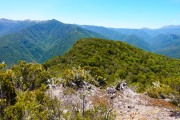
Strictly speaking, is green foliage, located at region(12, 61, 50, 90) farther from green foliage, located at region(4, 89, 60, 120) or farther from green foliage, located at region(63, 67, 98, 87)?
green foliage, located at region(4, 89, 60, 120)

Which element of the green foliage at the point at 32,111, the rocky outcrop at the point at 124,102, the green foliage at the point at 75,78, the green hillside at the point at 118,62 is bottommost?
the green hillside at the point at 118,62

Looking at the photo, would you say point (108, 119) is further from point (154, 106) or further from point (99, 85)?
point (99, 85)

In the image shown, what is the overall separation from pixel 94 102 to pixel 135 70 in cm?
6847

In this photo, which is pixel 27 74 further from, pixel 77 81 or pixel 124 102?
pixel 124 102

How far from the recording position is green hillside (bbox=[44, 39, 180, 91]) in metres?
104

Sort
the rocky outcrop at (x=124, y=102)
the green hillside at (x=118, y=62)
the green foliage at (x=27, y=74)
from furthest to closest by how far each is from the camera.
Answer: the green hillside at (x=118, y=62) < the green foliage at (x=27, y=74) < the rocky outcrop at (x=124, y=102)

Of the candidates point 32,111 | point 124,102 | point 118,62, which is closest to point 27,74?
point 124,102

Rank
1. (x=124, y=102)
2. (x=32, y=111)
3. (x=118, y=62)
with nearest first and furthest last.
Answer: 1. (x=32, y=111)
2. (x=124, y=102)
3. (x=118, y=62)

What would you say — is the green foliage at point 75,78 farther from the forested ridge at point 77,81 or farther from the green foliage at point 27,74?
the green foliage at point 27,74

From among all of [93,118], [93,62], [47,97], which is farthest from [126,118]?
[93,62]

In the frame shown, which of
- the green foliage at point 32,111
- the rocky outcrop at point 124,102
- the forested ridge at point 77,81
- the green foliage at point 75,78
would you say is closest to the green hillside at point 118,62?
the forested ridge at point 77,81

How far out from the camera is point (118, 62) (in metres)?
117

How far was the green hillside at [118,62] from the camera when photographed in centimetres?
10406

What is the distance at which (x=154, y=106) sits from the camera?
43500 mm
